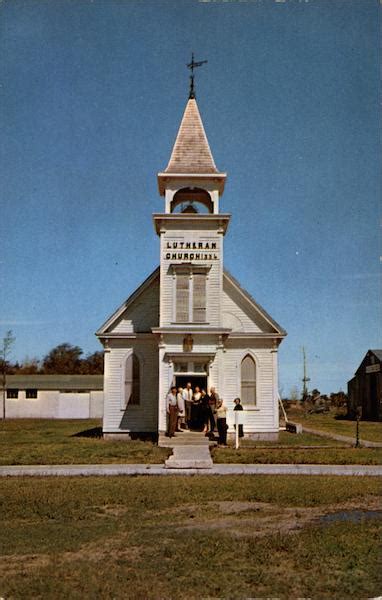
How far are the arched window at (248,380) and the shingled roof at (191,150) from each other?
8.31 meters

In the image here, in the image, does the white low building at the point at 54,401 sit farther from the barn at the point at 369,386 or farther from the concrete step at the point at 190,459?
the concrete step at the point at 190,459

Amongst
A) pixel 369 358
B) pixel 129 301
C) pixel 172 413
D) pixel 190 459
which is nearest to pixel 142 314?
pixel 129 301

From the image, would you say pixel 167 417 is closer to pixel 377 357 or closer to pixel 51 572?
pixel 51 572

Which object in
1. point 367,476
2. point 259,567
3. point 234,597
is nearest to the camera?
point 234,597

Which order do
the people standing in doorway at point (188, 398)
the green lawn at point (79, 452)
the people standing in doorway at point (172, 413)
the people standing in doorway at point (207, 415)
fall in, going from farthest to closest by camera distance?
the people standing in doorway at point (188, 398)
the people standing in doorway at point (207, 415)
the people standing in doorway at point (172, 413)
the green lawn at point (79, 452)

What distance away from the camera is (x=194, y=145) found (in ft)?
93.5

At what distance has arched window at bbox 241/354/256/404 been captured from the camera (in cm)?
2805

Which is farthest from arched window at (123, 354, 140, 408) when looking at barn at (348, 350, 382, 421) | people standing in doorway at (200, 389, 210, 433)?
barn at (348, 350, 382, 421)

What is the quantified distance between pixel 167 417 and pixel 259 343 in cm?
598

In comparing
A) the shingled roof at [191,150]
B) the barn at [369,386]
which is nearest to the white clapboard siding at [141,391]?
the shingled roof at [191,150]

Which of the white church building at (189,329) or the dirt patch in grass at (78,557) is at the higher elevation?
the white church building at (189,329)

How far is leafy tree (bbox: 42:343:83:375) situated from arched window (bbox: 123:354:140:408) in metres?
75.8

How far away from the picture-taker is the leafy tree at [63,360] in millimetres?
103375

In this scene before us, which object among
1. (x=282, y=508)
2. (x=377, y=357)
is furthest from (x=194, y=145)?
(x=377, y=357)
